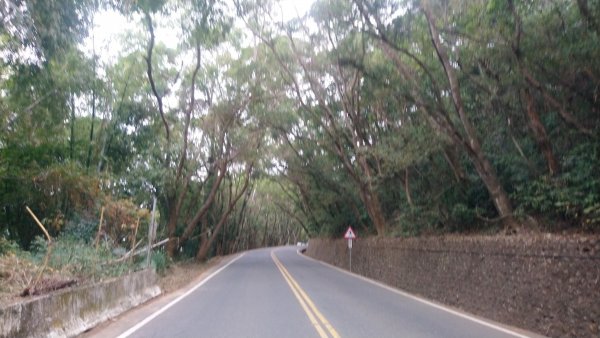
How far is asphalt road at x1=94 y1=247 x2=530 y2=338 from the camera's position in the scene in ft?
35.4

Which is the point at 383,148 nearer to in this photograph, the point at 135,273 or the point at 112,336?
the point at 135,273

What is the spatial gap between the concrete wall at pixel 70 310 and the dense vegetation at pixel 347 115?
4686 millimetres

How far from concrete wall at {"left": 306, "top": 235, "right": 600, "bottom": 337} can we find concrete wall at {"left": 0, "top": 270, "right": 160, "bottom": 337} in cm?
883

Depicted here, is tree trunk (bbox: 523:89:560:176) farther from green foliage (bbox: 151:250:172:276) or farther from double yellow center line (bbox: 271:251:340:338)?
green foliage (bbox: 151:250:172:276)

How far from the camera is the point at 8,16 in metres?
10.2

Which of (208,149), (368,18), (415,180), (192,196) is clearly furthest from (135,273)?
(192,196)

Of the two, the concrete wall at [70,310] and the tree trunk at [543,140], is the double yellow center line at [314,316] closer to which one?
the concrete wall at [70,310]

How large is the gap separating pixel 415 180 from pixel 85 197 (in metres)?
13.3

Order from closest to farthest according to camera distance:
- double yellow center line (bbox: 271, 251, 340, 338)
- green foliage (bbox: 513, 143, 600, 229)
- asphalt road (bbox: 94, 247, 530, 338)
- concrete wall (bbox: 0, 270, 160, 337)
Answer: concrete wall (bbox: 0, 270, 160, 337) → double yellow center line (bbox: 271, 251, 340, 338) → asphalt road (bbox: 94, 247, 530, 338) → green foliage (bbox: 513, 143, 600, 229)

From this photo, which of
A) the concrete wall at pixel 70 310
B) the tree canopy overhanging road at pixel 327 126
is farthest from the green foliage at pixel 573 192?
the concrete wall at pixel 70 310

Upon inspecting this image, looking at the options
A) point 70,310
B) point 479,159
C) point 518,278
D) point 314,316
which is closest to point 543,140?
point 479,159

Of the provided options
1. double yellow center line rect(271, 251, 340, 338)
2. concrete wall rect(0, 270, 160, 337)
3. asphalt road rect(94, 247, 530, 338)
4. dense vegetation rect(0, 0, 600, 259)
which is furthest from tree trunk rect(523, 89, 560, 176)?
concrete wall rect(0, 270, 160, 337)

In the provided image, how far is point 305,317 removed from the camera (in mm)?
12594

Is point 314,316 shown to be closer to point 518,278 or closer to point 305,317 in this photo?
point 305,317
